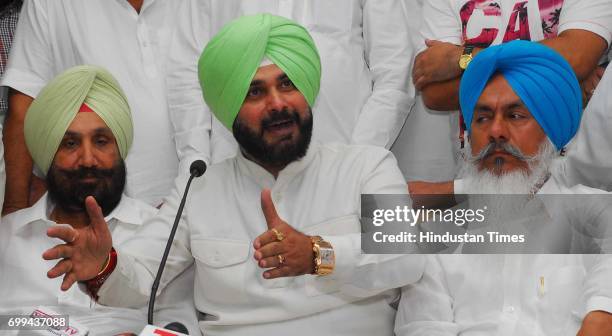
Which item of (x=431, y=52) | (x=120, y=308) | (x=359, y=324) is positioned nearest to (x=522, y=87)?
(x=431, y=52)

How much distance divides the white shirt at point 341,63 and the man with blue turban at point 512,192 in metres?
0.59

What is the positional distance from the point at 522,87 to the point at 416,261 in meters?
0.74

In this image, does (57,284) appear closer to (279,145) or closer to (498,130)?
(279,145)

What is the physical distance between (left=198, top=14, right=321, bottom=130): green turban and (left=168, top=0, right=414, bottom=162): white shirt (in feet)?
1.77

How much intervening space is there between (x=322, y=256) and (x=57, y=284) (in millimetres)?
1241

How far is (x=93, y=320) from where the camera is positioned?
3350 mm

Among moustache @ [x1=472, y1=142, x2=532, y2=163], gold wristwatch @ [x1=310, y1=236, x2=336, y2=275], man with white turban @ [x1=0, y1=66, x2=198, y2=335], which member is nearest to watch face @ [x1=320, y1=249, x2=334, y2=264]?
gold wristwatch @ [x1=310, y1=236, x2=336, y2=275]

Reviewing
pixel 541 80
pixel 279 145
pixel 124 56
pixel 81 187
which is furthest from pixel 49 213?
pixel 541 80

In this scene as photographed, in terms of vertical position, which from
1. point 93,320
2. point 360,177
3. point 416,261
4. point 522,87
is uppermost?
point 522,87

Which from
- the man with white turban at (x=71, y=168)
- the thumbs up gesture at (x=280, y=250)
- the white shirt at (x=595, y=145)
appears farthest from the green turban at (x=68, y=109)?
the white shirt at (x=595, y=145)

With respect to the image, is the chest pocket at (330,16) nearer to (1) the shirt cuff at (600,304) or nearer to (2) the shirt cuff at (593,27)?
(2) the shirt cuff at (593,27)

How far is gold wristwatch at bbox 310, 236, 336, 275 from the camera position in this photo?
281 cm

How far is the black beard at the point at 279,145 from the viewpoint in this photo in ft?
10.7

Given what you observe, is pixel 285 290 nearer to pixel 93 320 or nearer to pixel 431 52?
pixel 93 320
